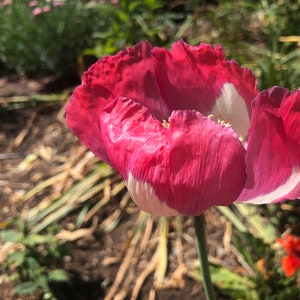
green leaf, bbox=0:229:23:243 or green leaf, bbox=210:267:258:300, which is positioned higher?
green leaf, bbox=0:229:23:243

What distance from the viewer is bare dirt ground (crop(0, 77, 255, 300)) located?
186 cm

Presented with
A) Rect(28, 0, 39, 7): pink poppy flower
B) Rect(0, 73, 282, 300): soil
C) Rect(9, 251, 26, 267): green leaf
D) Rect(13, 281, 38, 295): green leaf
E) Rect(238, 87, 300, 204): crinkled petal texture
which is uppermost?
Rect(238, 87, 300, 204): crinkled petal texture

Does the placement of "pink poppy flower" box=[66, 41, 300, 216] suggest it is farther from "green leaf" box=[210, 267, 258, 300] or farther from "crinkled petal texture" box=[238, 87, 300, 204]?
"green leaf" box=[210, 267, 258, 300]

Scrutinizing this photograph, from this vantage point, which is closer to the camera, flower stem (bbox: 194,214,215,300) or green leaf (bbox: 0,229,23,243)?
flower stem (bbox: 194,214,215,300)

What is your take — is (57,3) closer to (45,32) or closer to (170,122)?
(45,32)

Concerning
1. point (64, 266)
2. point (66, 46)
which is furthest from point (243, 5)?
point (64, 266)

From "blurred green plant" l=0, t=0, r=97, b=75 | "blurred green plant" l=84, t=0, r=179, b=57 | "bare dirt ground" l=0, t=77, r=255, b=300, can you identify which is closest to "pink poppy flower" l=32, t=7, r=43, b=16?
"blurred green plant" l=0, t=0, r=97, b=75

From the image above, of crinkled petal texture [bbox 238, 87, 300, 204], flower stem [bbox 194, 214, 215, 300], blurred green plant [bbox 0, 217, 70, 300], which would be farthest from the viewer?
blurred green plant [bbox 0, 217, 70, 300]

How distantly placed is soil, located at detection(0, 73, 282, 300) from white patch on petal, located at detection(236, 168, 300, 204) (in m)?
1.01

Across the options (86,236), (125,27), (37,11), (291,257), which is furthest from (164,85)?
(37,11)

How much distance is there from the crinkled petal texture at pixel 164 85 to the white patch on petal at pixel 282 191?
0.57 feet

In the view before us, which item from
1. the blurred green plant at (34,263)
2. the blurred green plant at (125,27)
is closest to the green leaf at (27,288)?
the blurred green plant at (34,263)

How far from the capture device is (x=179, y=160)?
2.51 feet

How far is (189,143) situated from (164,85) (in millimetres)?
247
